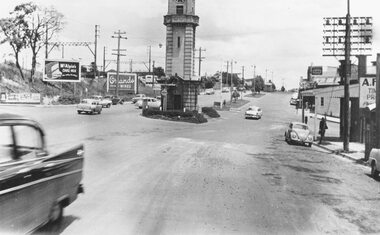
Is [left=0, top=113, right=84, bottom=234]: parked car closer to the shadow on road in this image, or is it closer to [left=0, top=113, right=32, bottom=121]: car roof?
[left=0, top=113, right=32, bottom=121]: car roof

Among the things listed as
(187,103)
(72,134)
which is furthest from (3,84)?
(72,134)

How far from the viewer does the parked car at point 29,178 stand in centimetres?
534

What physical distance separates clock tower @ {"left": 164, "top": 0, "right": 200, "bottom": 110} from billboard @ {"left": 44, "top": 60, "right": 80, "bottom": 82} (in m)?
20.4

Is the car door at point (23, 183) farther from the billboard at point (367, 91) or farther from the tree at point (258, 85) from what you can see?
the tree at point (258, 85)

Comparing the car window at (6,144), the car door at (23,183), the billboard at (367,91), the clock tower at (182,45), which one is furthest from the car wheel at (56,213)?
the clock tower at (182,45)

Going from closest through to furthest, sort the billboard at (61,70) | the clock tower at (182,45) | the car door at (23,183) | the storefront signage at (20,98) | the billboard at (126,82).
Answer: the car door at (23,183), the clock tower at (182,45), the storefront signage at (20,98), the billboard at (61,70), the billboard at (126,82)

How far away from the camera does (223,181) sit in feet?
40.7

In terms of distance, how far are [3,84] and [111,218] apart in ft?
188

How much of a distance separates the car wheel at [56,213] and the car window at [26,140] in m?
0.98

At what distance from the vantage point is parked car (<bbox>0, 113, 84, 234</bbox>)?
534 cm

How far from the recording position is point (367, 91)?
88.4ft

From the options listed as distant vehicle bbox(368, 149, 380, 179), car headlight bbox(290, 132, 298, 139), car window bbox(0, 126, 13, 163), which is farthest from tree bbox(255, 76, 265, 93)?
car window bbox(0, 126, 13, 163)

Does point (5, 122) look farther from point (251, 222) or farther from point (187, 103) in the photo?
point (187, 103)

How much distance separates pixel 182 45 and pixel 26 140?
45851 millimetres
